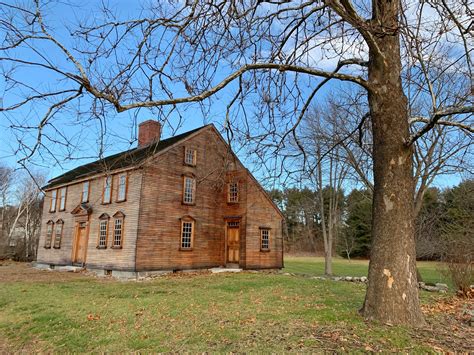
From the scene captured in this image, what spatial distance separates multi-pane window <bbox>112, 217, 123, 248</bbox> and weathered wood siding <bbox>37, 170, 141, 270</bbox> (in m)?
0.34

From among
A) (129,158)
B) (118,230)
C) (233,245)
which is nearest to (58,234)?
(118,230)

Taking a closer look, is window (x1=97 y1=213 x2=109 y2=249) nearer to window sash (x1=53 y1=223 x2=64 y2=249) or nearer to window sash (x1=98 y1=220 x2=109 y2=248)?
window sash (x1=98 y1=220 x2=109 y2=248)

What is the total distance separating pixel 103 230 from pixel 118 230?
1744mm

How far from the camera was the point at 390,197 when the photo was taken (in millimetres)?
5742

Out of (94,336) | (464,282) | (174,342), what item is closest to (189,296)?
(94,336)

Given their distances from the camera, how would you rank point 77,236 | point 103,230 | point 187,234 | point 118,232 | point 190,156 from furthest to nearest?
point 77,236 → point 190,156 → point 103,230 → point 187,234 → point 118,232

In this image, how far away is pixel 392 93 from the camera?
6.11 meters

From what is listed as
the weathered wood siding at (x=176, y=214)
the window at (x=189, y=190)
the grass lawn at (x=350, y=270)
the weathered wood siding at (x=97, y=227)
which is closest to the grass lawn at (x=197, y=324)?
the weathered wood siding at (x=97, y=227)

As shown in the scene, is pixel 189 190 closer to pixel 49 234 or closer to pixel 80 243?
pixel 80 243

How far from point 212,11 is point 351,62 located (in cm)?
301

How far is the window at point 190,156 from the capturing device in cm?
2022

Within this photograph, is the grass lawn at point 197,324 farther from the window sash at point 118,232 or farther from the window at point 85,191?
the window at point 85,191

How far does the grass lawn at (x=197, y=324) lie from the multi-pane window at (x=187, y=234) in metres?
8.36

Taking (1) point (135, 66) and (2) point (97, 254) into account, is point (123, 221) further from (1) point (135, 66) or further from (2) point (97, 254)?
(1) point (135, 66)
